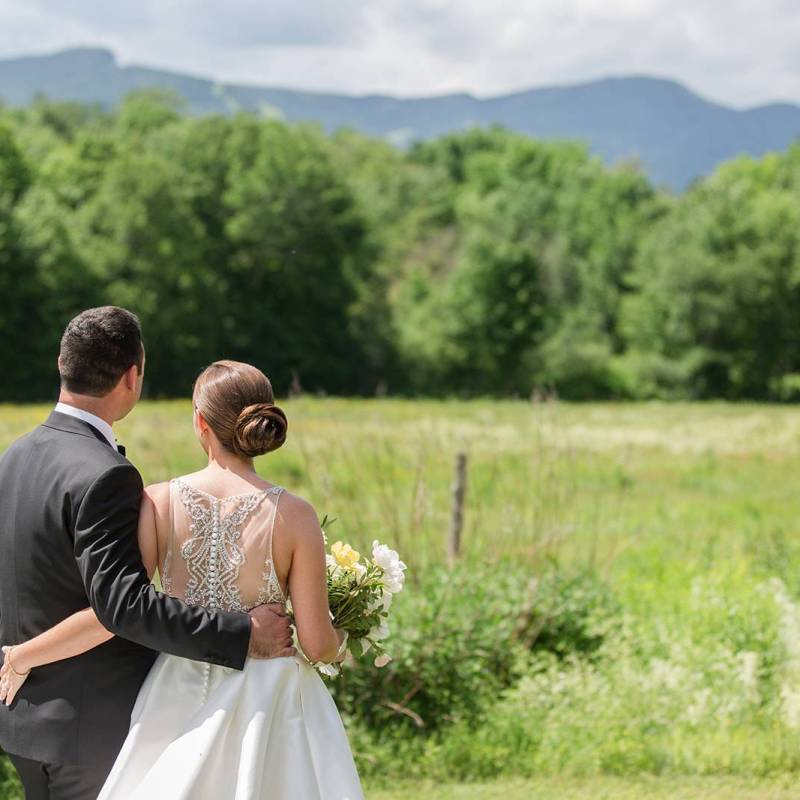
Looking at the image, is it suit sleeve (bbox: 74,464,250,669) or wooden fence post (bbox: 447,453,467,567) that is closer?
suit sleeve (bbox: 74,464,250,669)

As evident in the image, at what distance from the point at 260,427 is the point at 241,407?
87 mm

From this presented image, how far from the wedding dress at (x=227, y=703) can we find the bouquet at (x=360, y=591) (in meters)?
0.32

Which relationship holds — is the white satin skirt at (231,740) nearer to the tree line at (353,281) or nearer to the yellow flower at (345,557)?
the yellow flower at (345,557)

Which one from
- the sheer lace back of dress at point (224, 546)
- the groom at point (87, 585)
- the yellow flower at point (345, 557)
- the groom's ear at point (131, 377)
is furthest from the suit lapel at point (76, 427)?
the yellow flower at point (345, 557)

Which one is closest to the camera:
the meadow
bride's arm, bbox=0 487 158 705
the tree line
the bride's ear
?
bride's arm, bbox=0 487 158 705

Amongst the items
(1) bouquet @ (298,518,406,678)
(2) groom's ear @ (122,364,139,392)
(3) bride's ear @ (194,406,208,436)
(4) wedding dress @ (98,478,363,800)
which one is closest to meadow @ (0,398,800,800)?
(1) bouquet @ (298,518,406,678)

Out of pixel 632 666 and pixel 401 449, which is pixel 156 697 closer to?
pixel 632 666

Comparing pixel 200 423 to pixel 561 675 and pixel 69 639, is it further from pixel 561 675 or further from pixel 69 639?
pixel 561 675

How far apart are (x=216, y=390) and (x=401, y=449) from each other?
2392 cm

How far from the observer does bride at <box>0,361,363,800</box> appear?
2.84m

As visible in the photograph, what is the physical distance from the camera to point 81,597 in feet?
9.42

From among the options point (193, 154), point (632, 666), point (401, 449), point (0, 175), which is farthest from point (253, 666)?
point (193, 154)

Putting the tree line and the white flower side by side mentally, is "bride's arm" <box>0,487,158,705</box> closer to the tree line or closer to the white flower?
the white flower

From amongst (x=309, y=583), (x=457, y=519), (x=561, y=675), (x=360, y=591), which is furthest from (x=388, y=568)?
(x=457, y=519)
